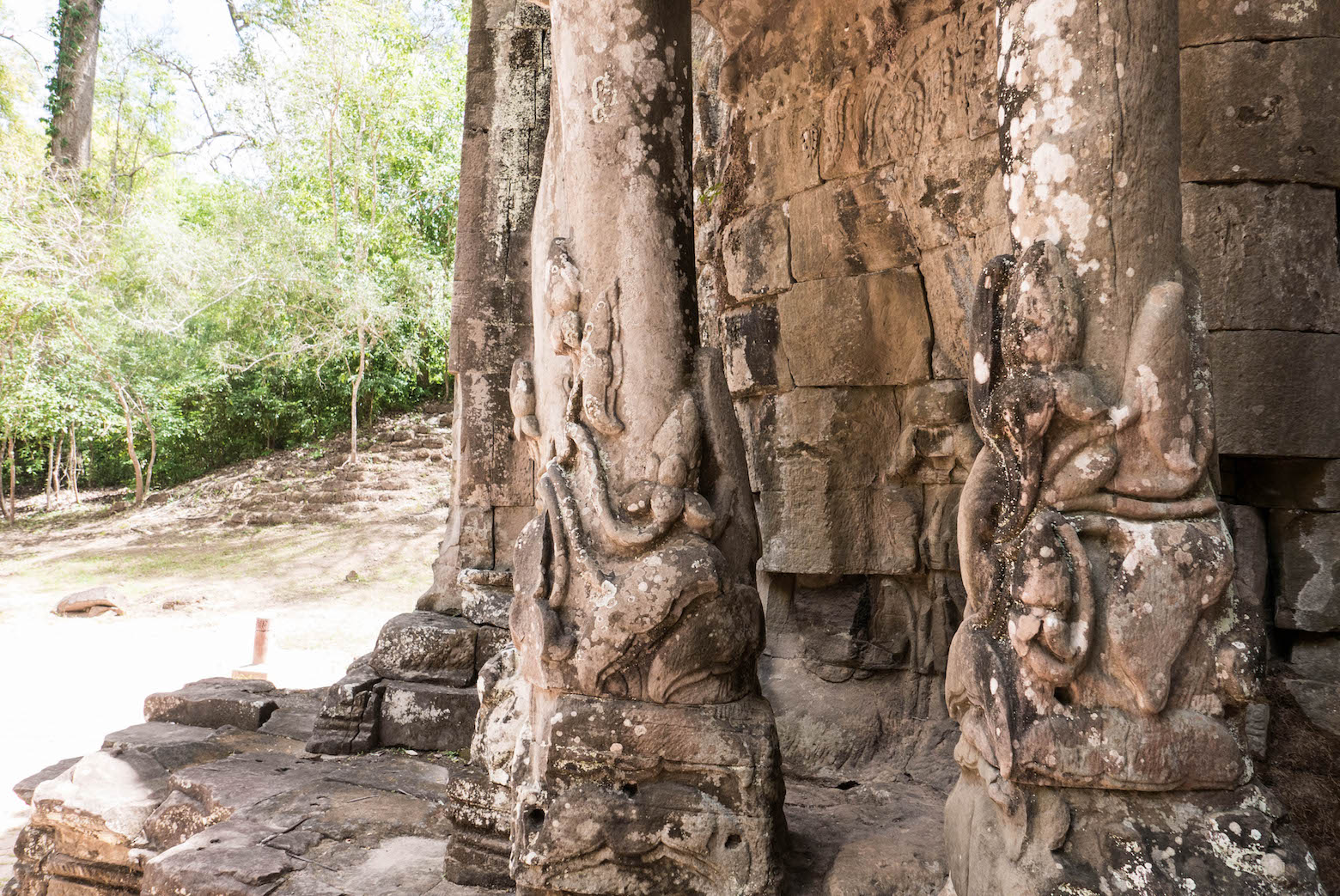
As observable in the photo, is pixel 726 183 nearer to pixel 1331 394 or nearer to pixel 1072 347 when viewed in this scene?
pixel 1331 394

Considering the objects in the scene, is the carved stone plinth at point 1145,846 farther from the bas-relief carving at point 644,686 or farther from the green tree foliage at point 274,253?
the green tree foliage at point 274,253

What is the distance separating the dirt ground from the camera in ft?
28.6

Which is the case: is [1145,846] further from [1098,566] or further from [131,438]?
[131,438]

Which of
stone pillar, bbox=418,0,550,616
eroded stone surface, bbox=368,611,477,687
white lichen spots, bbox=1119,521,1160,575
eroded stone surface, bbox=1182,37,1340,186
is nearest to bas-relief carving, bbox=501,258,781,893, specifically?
white lichen spots, bbox=1119,521,1160,575

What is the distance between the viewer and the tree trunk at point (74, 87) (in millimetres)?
17672

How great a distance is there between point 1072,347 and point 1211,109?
1.78 metres

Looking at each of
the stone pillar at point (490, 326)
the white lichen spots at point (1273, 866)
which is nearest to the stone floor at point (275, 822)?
the stone pillar at point (490, 326)

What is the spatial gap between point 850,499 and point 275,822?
2.69 m

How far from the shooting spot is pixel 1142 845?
6.48 feet

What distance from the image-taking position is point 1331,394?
128 inches

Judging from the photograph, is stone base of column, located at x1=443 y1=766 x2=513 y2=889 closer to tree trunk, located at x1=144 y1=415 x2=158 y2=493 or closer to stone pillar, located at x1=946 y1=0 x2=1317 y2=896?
stone pillar, located at x1=946 y1=0 x2=1317 y2=896

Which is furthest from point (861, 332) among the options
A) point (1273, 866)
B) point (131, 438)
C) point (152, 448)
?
point (152, 448)

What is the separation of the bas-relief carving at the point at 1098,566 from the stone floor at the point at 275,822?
2.73 ft

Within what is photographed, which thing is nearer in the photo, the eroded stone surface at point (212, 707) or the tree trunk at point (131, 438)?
the eroded stone surface at point (212, 707)
